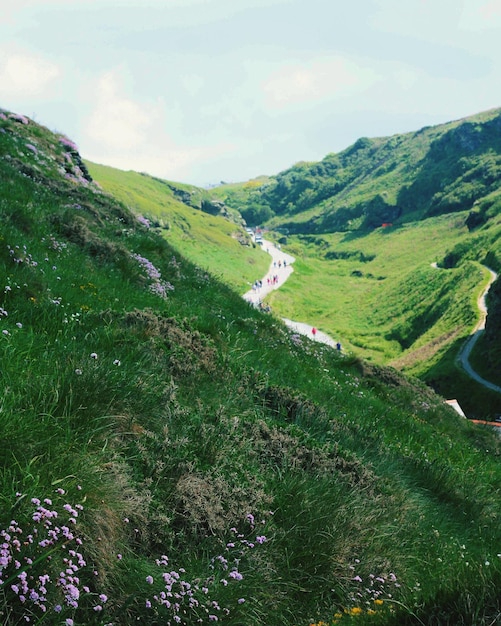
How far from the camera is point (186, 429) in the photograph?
204 inches

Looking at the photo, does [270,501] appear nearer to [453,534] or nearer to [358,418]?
[453,534]

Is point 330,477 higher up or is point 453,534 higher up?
point 330,477

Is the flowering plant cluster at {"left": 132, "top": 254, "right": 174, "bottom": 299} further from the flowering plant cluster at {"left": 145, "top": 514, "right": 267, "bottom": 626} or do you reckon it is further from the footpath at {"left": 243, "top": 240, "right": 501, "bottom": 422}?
the footpath at {"left": 243, "top": 240, "right": 501, "bottom": 422}

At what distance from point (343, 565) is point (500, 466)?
7.84 m

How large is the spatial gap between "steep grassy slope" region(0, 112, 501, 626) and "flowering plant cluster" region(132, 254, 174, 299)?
2.52m

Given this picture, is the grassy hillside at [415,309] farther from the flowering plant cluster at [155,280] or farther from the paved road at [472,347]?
the flowering plant cluster at [155,280]

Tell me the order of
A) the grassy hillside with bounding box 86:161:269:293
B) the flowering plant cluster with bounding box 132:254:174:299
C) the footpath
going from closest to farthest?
the flowering plant cluster with bounding box 132:254:174:299 < the footpath < the grassy hillside with bounding box 86:161:269:293

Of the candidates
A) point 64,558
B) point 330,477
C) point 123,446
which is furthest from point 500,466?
point 64,558

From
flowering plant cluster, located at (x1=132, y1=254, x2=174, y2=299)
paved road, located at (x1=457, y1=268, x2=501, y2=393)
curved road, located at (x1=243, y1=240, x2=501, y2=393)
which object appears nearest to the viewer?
flowering plant cluster, located at (x1=132, y1=254, x2=174, y2=299)

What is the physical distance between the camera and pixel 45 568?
2984mm

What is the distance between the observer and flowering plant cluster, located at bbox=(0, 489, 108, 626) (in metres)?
2.78

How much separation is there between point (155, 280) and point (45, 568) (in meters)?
9.98

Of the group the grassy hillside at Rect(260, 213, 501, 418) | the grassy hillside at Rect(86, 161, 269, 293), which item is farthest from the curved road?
the grassy hillside at Rect(86, 161, 269, 293)

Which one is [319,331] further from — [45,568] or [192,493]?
[45,568]
